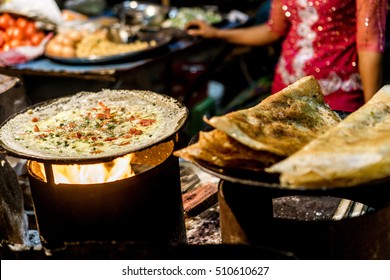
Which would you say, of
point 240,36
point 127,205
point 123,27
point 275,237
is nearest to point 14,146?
point 127,205

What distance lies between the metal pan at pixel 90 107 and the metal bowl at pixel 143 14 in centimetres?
338

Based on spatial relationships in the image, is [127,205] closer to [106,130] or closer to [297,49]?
[106,130]

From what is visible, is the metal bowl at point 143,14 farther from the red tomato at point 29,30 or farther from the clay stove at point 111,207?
the clay stove at point 111,207

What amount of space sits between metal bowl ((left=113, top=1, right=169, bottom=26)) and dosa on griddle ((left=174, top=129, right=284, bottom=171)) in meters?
4.51

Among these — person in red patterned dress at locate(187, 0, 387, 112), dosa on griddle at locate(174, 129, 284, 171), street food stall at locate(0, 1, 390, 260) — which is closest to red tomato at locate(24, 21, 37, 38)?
street food stall at locate(0, 1, 390, 260)

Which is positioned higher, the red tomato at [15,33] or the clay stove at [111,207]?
the red tomato at [15,33]

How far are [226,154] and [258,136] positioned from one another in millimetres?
138

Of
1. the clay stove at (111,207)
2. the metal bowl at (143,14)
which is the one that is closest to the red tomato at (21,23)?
the metal bowl at (143,14)

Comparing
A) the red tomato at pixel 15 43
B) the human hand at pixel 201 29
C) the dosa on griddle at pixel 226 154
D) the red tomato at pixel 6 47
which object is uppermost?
the dosa on griddle at pixel 226 154

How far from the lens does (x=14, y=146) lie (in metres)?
2.48

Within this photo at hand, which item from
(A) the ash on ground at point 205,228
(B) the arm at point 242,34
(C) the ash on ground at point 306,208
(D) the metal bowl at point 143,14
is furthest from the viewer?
(D) the metal bowl at point 143,14

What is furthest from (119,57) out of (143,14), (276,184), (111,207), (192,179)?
(276,184)

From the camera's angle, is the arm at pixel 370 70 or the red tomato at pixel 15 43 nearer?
the arm at pixel 370 70

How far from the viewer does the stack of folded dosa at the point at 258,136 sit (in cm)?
202
